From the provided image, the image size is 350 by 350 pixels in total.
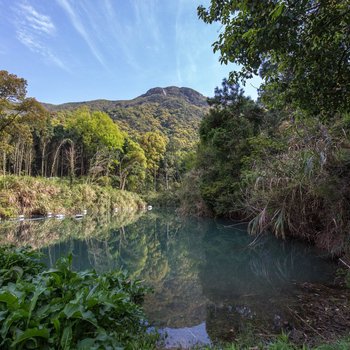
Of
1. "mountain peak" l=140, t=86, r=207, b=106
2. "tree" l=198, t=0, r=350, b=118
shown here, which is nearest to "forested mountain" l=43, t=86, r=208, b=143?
"mountain peak" l=140, t=86, r=207, b=106

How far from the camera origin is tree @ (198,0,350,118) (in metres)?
2.36

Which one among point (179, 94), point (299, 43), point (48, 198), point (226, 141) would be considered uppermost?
point (179, 94)

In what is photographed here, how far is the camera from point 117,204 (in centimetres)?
2536

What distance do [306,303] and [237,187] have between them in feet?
29.3

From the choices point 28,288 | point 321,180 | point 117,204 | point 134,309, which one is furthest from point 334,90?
point 117,204

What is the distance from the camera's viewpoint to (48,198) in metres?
17.8

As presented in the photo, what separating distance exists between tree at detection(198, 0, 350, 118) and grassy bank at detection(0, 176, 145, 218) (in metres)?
14.8

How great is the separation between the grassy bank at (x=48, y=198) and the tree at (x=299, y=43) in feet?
48.6

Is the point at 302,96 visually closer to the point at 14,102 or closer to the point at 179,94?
the point at 14,102

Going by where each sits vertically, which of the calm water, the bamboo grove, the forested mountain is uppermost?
the forested mountain

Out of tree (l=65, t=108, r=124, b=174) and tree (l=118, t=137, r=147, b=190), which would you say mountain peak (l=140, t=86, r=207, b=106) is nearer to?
tree (l=118, t=137, r=147, b=190)

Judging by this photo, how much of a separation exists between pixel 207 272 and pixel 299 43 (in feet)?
14.4

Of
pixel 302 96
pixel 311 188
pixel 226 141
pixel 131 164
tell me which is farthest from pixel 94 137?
pixel 302 96

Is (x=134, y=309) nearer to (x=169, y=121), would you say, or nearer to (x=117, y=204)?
(x=117, y=204)
